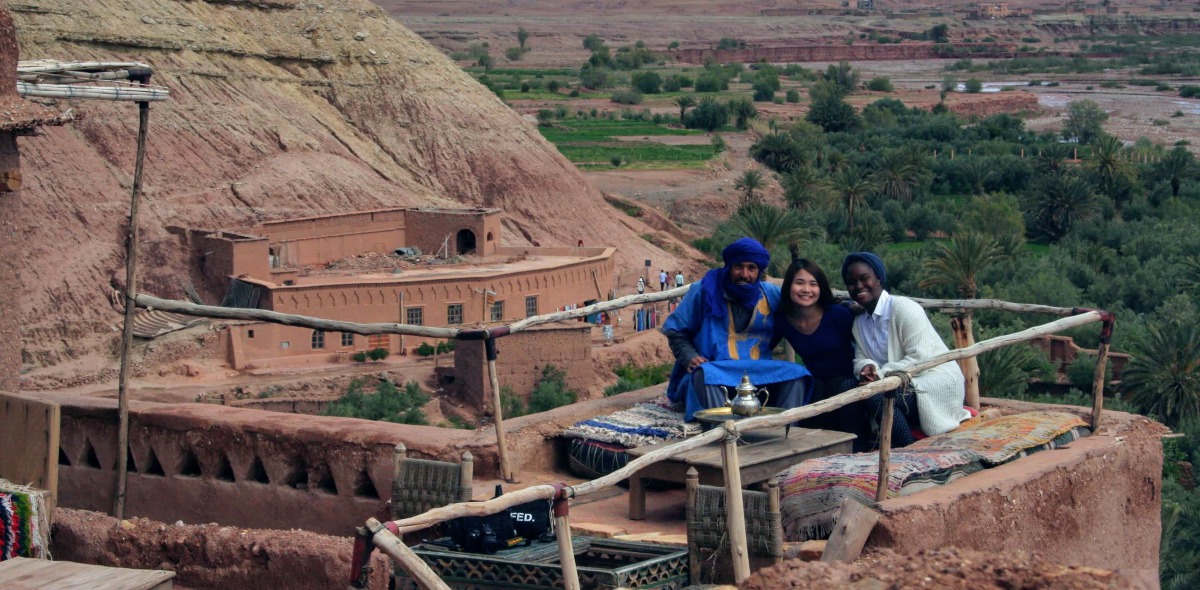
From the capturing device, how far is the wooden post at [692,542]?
18.3 ft

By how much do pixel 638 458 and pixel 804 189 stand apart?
140ft

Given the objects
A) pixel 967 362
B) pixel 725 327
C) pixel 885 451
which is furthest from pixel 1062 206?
pixel 885 451

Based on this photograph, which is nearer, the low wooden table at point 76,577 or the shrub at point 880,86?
the low wooden table at point 76,577

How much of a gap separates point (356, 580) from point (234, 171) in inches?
1285

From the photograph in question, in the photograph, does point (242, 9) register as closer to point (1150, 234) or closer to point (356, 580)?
point (1150, 234)

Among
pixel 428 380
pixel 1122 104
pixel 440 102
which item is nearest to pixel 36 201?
pixel 428 380

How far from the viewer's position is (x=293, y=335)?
3027 centimetres

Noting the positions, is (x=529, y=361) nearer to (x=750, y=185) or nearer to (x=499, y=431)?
(x=750, y=185)

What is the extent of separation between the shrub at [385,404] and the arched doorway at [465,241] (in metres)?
7.41

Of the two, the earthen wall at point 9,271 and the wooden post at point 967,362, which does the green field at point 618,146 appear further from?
the earthen wall at point 9,271

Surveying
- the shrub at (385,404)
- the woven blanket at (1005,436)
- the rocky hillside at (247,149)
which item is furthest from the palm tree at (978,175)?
the woven blanket at (1005,436)

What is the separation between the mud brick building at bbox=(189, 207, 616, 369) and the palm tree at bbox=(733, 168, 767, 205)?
38.9ft

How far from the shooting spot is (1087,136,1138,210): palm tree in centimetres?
4734

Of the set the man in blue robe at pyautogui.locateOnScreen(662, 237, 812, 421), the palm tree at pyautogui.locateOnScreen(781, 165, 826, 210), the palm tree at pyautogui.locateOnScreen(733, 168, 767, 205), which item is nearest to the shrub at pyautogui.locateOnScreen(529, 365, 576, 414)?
the palm tree at pyautogui.locateOnScreen(781, 165, 826, 210)
